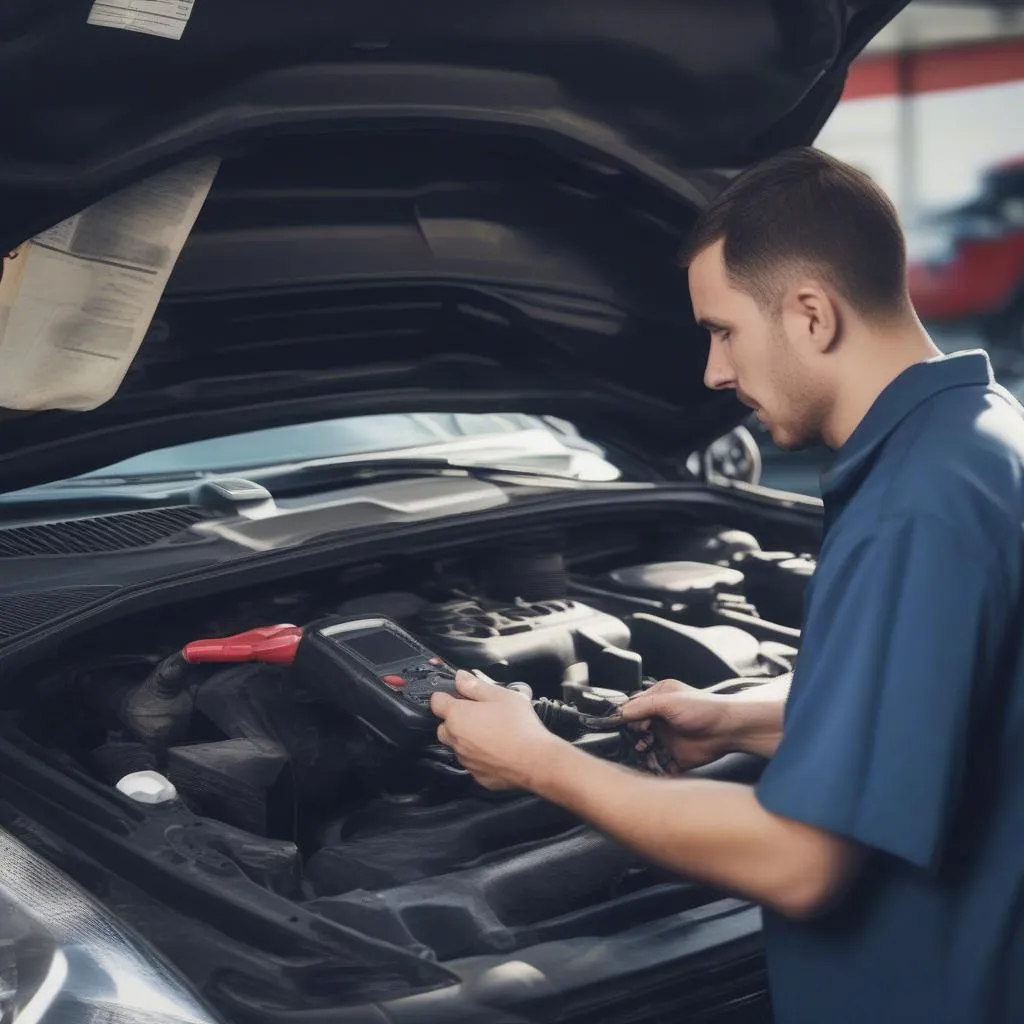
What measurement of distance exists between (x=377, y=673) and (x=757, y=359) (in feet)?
1.88

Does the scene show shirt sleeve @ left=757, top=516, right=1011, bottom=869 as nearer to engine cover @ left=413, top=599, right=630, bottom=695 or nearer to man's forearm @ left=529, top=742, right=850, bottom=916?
man's forearm @ left=529, top=742, right=850, bottom=916

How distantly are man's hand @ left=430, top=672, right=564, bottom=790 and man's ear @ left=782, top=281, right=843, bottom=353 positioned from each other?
439mm

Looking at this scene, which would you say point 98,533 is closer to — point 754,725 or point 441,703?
point 441,703

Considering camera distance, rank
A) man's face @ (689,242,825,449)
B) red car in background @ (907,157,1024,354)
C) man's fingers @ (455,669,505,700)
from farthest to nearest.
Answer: red car in background @ (907,157,1024,354)
man's fingers @ (455,669,505,700)
man's face @ (689,242,825,449)

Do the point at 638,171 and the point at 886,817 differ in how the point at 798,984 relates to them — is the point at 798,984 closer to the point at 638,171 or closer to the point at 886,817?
the point at 886,817

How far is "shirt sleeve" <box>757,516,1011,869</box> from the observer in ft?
3.61

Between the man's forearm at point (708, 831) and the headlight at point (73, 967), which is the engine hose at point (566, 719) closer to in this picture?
the man's forearm at point (708, 831)

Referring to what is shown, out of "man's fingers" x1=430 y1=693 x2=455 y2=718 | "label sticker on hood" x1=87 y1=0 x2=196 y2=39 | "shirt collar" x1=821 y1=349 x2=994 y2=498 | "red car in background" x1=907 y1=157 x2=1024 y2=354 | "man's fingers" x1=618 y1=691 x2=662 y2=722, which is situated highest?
"red car in background" x1=907 y1=157 x2=1024 y2=354

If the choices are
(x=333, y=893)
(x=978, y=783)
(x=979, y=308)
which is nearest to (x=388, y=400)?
(x=333, y=893)

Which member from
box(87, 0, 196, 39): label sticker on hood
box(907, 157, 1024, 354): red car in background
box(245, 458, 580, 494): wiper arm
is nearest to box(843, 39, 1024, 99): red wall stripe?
box(907, 157, 1024, 354): red car in background

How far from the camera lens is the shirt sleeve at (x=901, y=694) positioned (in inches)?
43.3

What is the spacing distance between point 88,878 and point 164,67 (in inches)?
35.8

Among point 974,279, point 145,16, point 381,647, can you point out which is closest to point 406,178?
point 145,16

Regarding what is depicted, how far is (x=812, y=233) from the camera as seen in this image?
1312mm
